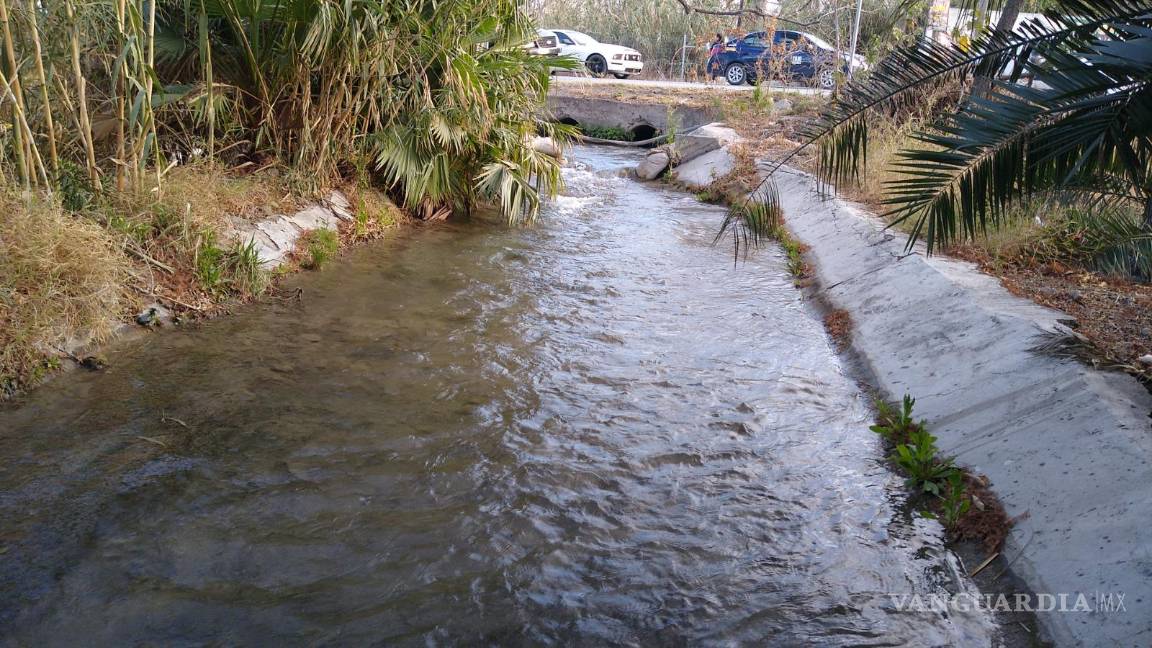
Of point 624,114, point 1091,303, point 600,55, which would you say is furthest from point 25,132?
point 600,55

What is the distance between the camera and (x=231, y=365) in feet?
17.7

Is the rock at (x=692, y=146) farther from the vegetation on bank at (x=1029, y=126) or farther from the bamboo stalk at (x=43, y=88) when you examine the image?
the bamboo stalk at (x=43, y=88)

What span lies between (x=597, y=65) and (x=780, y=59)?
693 centimetres

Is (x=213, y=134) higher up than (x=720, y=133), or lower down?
higher up

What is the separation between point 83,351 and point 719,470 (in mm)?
3961

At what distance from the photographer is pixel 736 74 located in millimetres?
24047

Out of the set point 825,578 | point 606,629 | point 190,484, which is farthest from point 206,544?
point 825,578

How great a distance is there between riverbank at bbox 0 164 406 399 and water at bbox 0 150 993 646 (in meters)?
0.23

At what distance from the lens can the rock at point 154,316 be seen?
18.9ft

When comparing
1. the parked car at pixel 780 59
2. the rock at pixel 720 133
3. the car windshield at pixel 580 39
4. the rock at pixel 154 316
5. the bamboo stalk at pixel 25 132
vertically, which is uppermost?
the car windshield at pixel 580 39

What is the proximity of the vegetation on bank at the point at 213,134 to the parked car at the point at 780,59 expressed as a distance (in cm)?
1205

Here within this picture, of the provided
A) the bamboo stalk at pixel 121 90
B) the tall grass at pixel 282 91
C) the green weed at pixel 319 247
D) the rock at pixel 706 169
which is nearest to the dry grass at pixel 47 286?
the tall grass at pixel 282 91

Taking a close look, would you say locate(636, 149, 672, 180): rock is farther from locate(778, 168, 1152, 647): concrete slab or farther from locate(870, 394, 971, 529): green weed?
locate(870, 394, 971, 529): green weed

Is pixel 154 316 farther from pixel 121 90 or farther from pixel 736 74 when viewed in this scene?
pixel 736 74
